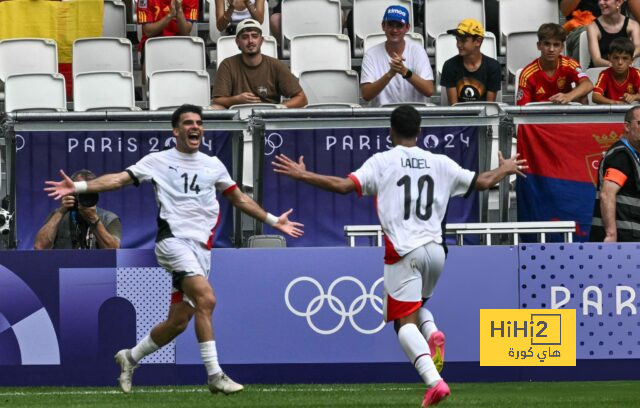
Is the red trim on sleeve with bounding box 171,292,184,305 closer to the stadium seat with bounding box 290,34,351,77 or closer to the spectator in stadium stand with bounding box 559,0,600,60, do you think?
the stadium seat with bounding box 290,34,351,77

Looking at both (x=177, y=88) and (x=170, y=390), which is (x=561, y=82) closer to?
(x=177, y=88)

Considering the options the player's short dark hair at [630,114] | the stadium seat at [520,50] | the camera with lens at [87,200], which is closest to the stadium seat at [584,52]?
the stadium seat at [520,50]

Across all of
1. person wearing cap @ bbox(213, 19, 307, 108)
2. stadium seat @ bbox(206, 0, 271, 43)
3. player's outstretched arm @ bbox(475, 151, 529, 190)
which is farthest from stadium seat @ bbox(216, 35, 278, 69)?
player's outstretched arm @ bbox(475, 151, 529, 190)

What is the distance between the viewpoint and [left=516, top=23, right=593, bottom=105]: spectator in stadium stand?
15.0 meters

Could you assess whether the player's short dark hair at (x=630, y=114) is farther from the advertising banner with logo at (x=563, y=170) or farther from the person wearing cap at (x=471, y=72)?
the person wearing cap at (x=471, y=72)

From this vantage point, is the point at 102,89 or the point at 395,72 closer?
the point at 395,72

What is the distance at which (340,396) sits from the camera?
423 inches

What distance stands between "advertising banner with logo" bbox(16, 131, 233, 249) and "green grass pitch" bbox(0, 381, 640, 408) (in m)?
2.04

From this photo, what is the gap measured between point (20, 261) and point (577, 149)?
206 inches

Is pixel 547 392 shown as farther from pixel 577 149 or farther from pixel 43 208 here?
pixel 43 208

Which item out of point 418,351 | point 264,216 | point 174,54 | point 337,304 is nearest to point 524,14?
point 174,54

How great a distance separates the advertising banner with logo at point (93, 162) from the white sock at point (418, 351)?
4.42 meters

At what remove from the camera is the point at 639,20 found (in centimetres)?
1742

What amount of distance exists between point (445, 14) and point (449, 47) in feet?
3.30
